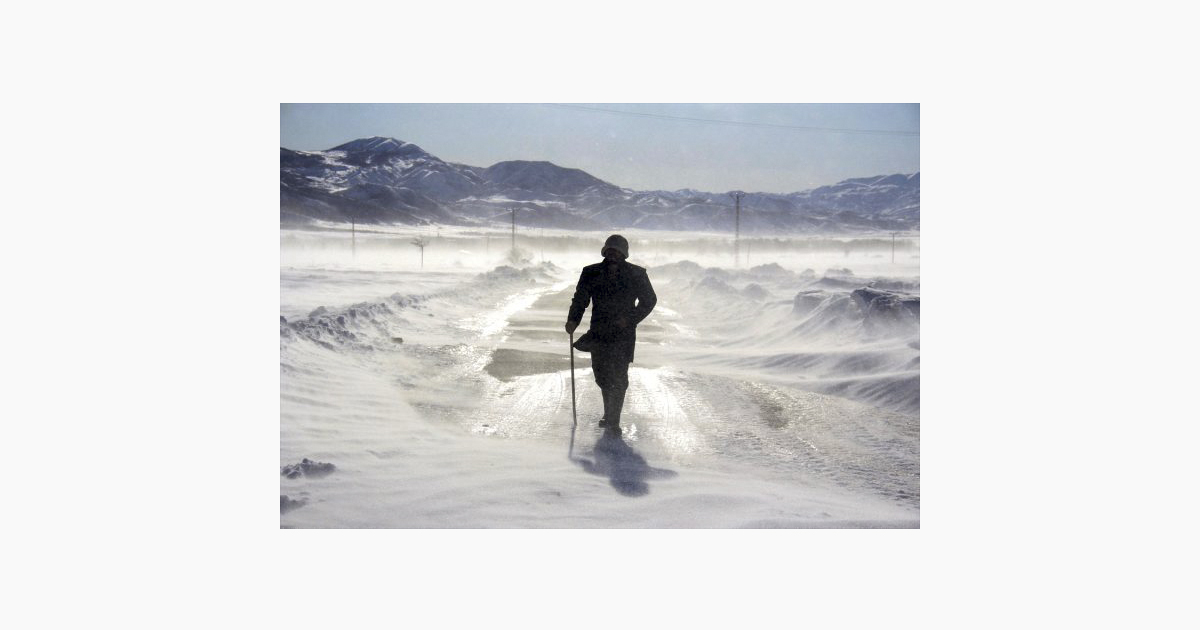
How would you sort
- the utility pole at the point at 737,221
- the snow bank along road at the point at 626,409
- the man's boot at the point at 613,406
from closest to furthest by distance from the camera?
the snow bank along road at the point at 626,409 → the man's boot at the point at 613,406 → the utility pole at the point at 737,221

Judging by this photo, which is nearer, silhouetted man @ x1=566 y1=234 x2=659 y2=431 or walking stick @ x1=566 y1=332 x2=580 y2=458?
walking stick @ x1=566 y1=332 x2=580 y2=458

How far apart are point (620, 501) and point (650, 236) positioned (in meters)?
1.54

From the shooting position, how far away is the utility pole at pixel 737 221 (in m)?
4.35

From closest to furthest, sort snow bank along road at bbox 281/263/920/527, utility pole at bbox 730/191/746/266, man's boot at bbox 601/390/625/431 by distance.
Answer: snow bank along road at bbox 281/263/920/527 < man's boot at bbox 601/390/625/431 < utility pole at bbox 730/191/746/266

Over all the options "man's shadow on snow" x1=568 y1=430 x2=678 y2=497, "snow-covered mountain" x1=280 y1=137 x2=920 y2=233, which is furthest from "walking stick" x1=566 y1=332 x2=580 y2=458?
"snow-covered mountain" x1=280 y1=137 x2=920 y2=233

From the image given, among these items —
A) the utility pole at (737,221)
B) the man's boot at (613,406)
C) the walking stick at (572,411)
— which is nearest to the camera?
the walking stick at (572,411)

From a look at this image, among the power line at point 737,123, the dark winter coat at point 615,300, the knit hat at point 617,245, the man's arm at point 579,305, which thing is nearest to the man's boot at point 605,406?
the dark winter coat at point 615,300

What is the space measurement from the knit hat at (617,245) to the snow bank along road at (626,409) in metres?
0.22

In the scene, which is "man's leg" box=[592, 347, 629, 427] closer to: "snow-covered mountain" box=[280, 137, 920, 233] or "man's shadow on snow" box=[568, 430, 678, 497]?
"man's shadow on snow" box=[568, 430, 678, 497]

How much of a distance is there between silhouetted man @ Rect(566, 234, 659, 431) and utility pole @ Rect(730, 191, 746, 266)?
2.30 ft

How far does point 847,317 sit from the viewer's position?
14.1ft

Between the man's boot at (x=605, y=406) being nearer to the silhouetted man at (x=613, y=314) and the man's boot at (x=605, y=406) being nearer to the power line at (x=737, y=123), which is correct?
the silhouetted man at (x=613, y=314)

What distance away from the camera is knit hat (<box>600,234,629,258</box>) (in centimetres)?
418

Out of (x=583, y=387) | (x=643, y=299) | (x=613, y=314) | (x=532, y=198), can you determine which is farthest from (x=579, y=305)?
(x=532, y=198)
